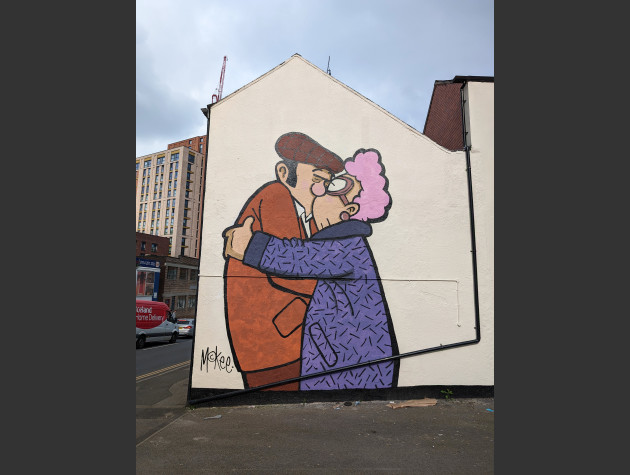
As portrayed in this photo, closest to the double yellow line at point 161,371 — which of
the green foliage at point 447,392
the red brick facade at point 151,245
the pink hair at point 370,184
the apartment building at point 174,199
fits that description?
the pink hair at point 370,184

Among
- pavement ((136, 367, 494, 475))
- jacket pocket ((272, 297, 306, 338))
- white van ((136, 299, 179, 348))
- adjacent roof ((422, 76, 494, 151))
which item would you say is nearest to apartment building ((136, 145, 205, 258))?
white van ((136, 299, 179, 348))

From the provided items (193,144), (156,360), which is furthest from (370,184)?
(193,144)

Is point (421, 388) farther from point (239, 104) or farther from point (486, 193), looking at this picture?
point (239, 104)

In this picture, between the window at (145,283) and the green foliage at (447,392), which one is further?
the window at (145,283)

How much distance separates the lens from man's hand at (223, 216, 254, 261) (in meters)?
7.22

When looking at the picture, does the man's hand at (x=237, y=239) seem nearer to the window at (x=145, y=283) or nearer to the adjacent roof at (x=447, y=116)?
the adjacent roof at (x=447, y=116)

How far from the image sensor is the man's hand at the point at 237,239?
7.22 meters

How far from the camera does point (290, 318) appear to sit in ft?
23.2

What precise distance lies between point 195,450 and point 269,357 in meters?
2.28

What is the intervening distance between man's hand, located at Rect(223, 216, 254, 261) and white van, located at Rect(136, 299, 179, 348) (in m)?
13.5

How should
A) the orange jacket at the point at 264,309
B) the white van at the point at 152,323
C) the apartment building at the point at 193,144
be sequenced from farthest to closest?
the apartment building at the point at 193,144 → the white van at the point at 152,323 → the orange jacket at the point at 264,309

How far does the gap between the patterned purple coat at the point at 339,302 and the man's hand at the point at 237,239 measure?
115 millimetres

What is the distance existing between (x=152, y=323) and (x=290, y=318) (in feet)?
49.9
